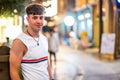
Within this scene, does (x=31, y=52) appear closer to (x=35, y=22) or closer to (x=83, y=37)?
(x=35, y=22)

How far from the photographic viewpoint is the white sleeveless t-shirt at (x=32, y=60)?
3.87 metres

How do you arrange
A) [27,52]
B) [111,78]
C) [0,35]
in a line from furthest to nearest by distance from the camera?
[111,78] → [0,35] → [27,52]

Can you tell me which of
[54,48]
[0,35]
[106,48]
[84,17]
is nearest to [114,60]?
[106,48]

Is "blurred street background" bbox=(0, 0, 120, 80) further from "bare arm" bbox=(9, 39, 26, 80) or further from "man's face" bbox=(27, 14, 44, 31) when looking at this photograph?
"man's face" bbox=(27, 14, 44, 31)

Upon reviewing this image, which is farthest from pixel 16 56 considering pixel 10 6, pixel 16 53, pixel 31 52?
pixel 10 6

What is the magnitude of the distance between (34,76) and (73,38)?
1155 inches

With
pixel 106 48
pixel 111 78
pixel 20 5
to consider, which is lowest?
pixel 111 78

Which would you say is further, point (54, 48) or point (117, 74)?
point (54, 48)

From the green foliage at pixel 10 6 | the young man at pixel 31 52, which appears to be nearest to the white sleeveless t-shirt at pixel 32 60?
the young man at pixel 31 52

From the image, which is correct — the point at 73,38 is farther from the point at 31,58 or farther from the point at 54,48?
the point at 31,58

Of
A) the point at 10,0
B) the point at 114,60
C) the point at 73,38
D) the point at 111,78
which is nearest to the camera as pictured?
the point at 10,0

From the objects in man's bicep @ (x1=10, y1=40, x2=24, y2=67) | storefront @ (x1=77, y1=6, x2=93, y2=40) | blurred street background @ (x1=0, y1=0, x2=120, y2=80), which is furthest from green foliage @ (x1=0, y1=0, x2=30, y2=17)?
storefront @ (x1=77, y1=6, x2=93, y2=40)

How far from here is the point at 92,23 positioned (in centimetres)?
3353

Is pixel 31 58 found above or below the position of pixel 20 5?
below
